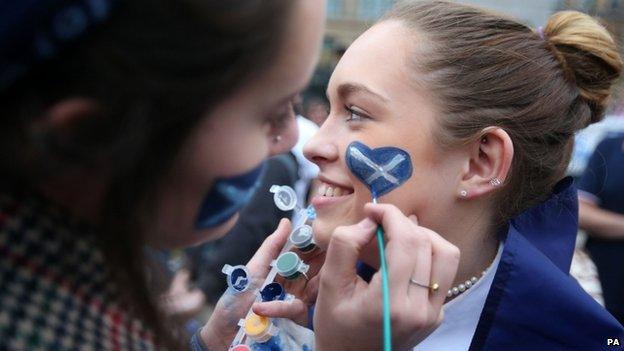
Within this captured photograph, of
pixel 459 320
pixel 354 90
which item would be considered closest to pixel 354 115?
pixel 354 90

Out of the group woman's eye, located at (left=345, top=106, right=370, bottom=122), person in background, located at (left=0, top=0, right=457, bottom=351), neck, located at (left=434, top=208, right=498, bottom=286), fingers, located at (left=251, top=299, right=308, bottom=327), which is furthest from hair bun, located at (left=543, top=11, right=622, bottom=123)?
person in background, located at (left=0, top=0, right=457, bottom=351)

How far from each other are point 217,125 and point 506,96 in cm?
92

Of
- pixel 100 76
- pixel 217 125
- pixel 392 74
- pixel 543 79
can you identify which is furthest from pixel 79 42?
pixel 543 79

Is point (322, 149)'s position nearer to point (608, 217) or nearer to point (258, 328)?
point (258, 328)

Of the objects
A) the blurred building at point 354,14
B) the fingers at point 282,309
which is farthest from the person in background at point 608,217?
the blurred building at point 354,14

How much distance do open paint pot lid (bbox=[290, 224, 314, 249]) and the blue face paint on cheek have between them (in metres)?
0.65

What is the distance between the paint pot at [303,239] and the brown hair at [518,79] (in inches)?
14.9

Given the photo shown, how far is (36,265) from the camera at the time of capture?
64 centimetres

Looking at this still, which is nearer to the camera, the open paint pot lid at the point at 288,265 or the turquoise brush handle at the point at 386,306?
the turquoise brush handle at the point at 386,306

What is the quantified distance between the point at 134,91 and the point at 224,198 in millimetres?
199

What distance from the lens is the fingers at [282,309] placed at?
1.33 m

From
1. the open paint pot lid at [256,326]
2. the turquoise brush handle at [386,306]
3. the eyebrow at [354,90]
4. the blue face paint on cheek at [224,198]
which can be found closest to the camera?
the blue face paint on cheek at [224,198]

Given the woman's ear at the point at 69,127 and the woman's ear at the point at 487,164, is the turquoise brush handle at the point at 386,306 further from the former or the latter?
the woman's ear at the point at 69,127

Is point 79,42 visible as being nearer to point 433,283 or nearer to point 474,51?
point 433,283
